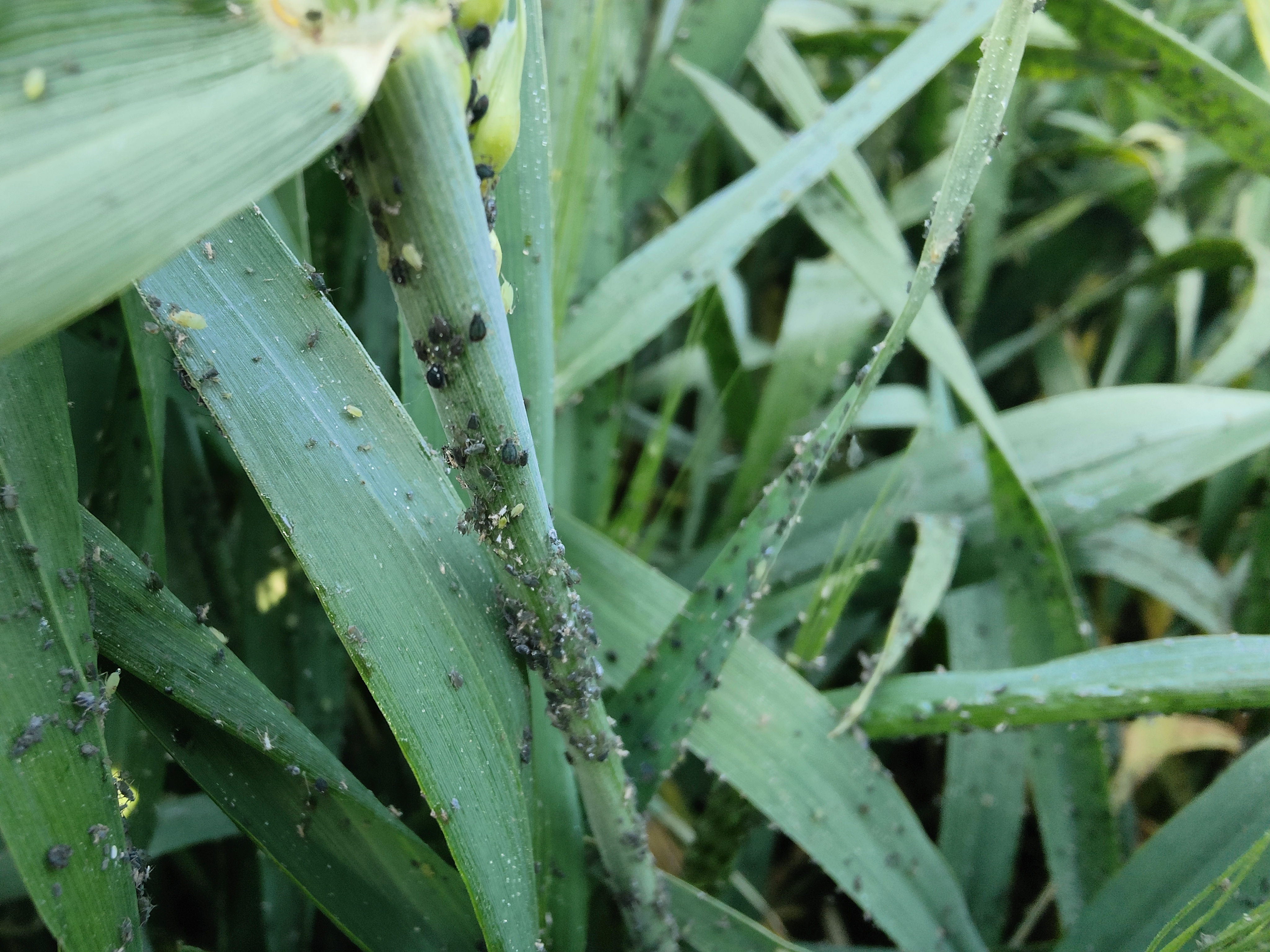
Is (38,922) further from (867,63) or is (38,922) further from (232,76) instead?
(867,63)

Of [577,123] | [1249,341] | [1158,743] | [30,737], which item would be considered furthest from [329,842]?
[1249,341]

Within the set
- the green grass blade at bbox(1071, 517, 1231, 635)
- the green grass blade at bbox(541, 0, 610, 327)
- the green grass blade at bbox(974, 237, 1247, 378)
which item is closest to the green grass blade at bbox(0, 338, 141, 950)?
the green grass blade at bbox(541, 0, 610, 327)

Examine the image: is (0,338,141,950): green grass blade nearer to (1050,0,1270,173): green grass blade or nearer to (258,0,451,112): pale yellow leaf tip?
(258,0,451,112): pale yellow leaf tip

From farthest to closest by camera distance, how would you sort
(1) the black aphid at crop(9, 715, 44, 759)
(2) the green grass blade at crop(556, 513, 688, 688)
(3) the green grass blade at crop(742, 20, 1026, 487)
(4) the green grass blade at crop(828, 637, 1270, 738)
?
(3) the green grass blade at crop(742, 20, 1026, 487) → (2) the green grass blade at crop(556, 513, 688, 688) → (4) the green grass blade at crop(828, 637, 1270, 738) → (1) the black aphid at crop(9, 715, 44, 759)

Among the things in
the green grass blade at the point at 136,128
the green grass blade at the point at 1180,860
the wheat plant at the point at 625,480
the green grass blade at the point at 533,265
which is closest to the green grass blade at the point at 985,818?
the wheat plant at the point at 625,480

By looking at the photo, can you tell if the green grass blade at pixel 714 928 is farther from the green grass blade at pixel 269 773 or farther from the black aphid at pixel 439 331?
the black aphid at pixel 439 331
